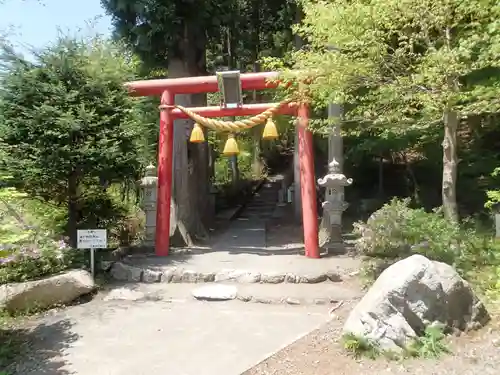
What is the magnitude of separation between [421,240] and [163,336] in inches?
162

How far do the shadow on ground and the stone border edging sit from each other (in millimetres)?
2057

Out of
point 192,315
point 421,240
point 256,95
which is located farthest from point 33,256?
point 256,95

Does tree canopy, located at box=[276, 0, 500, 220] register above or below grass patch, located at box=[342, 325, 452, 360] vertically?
above

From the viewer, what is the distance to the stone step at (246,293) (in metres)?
6.32

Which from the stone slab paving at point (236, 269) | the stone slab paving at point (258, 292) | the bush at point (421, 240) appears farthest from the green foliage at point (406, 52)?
Result: the stone slab paving at point (258, 292)

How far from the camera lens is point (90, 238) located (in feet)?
22.8

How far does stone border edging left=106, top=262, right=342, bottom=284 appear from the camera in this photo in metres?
7.17

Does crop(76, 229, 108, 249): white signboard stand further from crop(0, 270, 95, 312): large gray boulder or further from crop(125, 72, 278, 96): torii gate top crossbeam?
crop(125, 72, 278, 96): torii gate top crossbeam

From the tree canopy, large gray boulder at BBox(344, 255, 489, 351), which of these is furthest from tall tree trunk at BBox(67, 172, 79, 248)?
large gray boulder at BBox(344, 255, 489, 351)

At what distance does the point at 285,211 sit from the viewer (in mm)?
17156

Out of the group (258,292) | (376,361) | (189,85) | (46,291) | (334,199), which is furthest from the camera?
(334,199)

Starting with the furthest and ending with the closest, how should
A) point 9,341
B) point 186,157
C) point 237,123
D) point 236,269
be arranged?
point 186,157
point 237,123
point 236,269
point 9,341

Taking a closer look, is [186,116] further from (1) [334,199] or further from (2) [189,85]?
(1) [334,199]

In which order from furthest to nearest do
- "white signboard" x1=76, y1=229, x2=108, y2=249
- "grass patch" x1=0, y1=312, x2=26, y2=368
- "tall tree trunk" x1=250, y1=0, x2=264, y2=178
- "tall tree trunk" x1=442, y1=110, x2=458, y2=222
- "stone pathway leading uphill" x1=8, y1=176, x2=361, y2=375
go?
"tall tree trunk" x1=250, y1=0, x2=264, y2=178
"white signboard" x1=76, y1=229, x2=108, y2=249
"tall tree trunk" x1=442, y1=110, x2=458, y2=222
"grass patch" x1=0, y1=312, x2=26, y2=368
"stone pathway leading uphill" x1=8, y1=176, x2=361, y2=375
